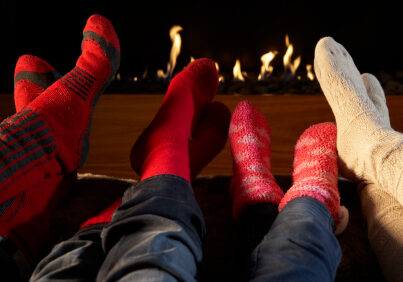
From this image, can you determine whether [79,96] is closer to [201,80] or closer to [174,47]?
[201,80]

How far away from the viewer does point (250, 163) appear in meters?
0.65

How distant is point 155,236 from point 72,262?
0.11m

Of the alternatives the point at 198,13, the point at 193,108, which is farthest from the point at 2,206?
the point at 198,13

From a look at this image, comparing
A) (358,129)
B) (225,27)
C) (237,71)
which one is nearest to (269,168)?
(358,129)

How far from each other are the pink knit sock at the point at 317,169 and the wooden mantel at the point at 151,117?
1.32ft

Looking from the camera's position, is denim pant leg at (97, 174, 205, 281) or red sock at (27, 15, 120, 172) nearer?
denim pant leg at (97, 174, 205, 281)

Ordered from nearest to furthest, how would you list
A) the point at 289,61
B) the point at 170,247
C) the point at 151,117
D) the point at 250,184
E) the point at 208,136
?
the point at 170,247 → the point at 250,184 → the point at 208,136 → the point at 151,117 → the point at 289,61

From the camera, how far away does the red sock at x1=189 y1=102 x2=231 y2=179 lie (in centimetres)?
77

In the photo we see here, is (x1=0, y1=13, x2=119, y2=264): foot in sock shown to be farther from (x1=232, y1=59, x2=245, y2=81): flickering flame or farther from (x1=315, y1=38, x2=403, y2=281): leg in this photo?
(x1=232, y1=59, x2=245, y2=81): flickering flame

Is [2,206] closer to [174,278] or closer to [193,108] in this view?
[174,278]

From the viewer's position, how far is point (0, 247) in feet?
1.52

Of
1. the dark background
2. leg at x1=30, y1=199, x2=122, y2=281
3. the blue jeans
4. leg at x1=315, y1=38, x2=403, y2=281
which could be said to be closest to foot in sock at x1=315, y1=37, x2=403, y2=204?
leg at x1=315, y1=38, x2=403, y2=281

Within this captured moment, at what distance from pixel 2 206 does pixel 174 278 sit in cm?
31

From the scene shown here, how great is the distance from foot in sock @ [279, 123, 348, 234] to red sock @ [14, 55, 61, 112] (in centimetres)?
57
